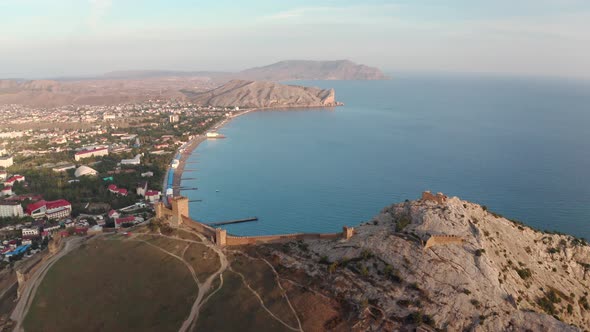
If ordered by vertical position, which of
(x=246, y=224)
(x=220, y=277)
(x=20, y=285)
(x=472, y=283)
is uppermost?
(x=472, y=283)

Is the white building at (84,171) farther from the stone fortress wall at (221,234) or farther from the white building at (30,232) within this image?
the stone fortress wall at (221,234)

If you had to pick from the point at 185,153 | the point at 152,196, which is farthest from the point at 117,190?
the point at 185,153

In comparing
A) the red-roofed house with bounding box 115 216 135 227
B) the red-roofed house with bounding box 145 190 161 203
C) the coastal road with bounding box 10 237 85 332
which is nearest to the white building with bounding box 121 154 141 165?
the red-roofed house with bounding box 145 190 161 203

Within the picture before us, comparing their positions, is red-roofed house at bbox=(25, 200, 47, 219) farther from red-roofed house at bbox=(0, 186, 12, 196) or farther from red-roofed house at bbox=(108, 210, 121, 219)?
red-roofed house at bbox=(0, 186, 12, 196)

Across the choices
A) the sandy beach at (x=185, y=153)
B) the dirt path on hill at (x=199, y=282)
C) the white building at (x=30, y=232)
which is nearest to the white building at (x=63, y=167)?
the sandy beach at (x=185, y=153)

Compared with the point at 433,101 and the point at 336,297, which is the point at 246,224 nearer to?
the point at 336,297

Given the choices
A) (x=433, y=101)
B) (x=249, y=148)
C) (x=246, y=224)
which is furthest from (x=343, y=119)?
(x=246, y=224)

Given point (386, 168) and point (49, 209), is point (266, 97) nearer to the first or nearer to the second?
point (386, 168)

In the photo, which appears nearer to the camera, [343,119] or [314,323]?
[314,323]
